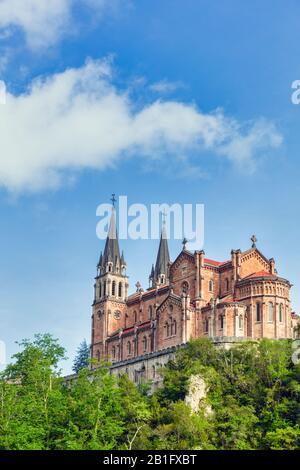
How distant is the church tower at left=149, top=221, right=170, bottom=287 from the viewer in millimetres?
122375

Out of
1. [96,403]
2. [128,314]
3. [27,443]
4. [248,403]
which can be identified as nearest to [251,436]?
[248,403]

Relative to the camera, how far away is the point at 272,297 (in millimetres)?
86062

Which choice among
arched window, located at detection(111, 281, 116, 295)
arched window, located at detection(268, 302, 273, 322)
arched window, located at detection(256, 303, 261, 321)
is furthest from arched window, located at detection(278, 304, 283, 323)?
arched window, located at detection(111, 281, 116, 295)

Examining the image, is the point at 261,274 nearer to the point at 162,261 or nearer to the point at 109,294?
the point at 109,294

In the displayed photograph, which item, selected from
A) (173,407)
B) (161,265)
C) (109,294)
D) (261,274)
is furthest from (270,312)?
(161,265)

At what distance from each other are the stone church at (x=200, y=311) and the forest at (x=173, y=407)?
4.89m

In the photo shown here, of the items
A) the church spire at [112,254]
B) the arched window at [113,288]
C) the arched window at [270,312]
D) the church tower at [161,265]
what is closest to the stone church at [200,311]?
the arched window at [270,312]

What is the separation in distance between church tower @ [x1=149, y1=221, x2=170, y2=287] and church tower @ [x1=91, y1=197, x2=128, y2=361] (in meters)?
10.9

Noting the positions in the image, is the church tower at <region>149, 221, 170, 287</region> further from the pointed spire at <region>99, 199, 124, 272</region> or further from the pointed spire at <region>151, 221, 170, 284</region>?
the pointed spire at <region>99, 199, 124, 272</region>

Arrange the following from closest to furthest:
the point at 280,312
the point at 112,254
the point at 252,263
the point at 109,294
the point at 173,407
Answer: the point at 173,407 → the point at 280,312 → the point at 252,263 → the point at 109,294 → the point at 112,254

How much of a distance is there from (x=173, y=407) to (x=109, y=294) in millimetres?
35722

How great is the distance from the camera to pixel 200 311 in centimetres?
8938

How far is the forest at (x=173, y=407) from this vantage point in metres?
69.8

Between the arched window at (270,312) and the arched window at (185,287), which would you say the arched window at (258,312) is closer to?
the arched window at (270,312)
